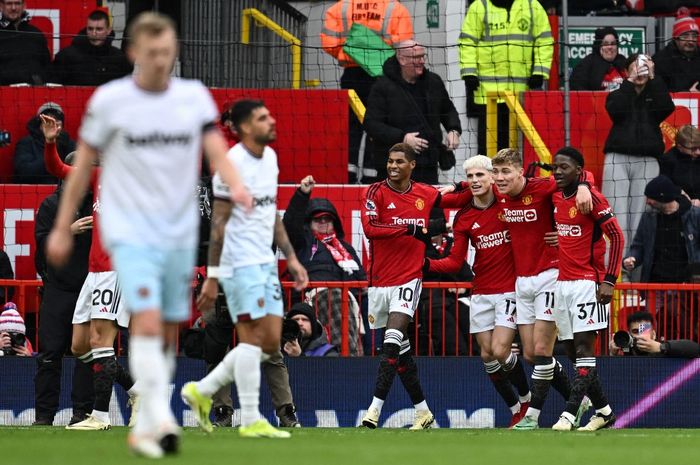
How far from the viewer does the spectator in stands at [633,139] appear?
1623 centimetres

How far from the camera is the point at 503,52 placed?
1706 cm

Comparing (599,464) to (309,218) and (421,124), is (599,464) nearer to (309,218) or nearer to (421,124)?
(309,218)

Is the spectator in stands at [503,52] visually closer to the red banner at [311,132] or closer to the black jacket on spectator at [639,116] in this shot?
the black jacket on spectator at [639,116]

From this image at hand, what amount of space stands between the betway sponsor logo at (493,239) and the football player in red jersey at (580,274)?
66 cm

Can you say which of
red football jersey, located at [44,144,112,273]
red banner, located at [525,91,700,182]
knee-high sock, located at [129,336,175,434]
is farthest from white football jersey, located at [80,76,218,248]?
red banner, located at [525,91,700,182]

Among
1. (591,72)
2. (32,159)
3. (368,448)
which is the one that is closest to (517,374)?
(368,448)

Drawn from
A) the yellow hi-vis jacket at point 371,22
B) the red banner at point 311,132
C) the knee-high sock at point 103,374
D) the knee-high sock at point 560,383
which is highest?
the yellow hi-vis jacket at point 371,22

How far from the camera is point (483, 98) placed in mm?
17156

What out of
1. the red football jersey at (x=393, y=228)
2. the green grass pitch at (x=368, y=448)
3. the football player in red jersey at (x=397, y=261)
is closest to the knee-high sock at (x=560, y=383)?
the football player in red jersey at (x=397, y=261)

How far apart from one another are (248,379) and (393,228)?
3.79m

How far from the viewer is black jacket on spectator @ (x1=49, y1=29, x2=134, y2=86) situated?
16938 millimetres

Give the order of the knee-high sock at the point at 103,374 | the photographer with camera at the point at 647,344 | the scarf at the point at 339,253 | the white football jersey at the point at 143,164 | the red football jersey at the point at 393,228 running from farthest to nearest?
the scarf at the point at 339,253
the photographer with camera at the point at 647,344
the red football jersey at the point at 393,228
the knee-high sock at the point at 103,374
the white football jersey at the point at 143,164

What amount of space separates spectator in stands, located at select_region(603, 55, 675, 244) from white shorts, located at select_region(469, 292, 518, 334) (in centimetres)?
349

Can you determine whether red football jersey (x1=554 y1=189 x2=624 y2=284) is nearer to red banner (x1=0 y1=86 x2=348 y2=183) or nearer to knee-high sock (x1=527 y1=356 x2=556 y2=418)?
knee-high sock (x1=527 y1=356 x2=556 y2=418)
